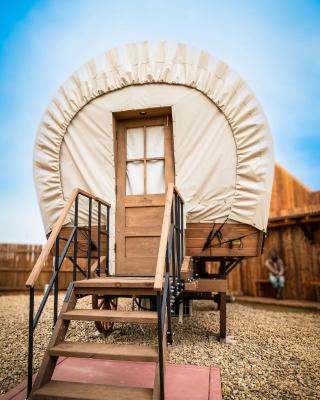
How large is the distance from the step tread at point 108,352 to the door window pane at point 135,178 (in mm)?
2226

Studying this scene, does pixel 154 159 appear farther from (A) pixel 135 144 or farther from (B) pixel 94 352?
(B) pixel 94 352

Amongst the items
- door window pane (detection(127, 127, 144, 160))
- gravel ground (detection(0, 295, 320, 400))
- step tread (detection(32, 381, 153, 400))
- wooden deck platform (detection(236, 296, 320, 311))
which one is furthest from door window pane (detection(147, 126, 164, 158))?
wooden deck platform (detection(236, 296, 320, 311))

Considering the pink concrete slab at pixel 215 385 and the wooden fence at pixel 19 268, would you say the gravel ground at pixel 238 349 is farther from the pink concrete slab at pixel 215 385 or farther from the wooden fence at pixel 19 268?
the wooden fence at pixel 19 268

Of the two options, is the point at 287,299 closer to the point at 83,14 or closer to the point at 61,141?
the point at 61,141

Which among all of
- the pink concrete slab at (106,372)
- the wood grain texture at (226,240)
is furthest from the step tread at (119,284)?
the wood grain texture at (226,240)

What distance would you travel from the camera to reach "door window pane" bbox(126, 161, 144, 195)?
4.29 metres

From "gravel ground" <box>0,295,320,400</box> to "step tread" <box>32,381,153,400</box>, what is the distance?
0.71 meters

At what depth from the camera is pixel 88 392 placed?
2.18m

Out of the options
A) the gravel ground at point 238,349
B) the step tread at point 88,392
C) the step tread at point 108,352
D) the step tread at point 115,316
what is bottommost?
the gravel ground at point 238,349

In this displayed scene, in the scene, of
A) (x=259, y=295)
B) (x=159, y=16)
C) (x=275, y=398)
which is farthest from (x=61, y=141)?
(x=159, y=16)

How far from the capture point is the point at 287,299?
9.28m

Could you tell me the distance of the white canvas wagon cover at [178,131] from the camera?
12.6 feet

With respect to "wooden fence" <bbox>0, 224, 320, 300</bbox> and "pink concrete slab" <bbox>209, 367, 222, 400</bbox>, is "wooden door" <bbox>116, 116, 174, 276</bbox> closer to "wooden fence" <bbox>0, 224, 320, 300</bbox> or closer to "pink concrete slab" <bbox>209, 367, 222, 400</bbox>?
"pink concrete slab" <bbox>209, 367, 222, 400</bbox>

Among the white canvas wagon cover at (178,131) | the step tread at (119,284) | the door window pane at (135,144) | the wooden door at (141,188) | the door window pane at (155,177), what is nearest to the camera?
the step tread at (119,284)
